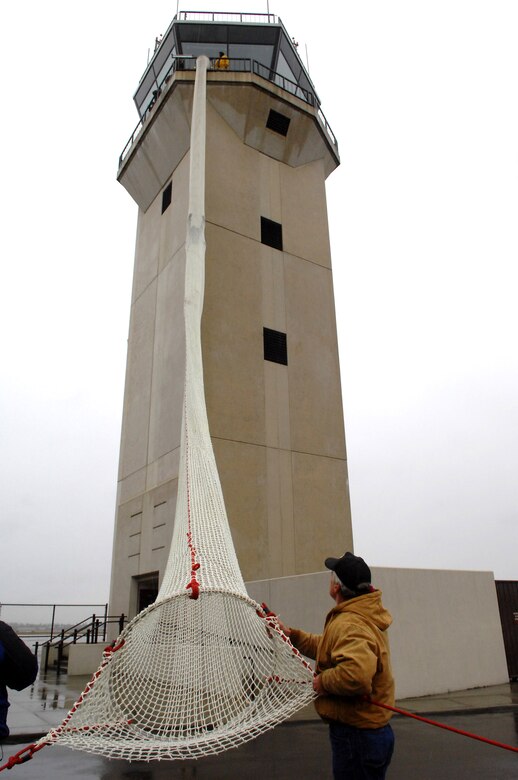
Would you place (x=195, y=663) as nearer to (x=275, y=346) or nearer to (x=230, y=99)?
(x=275, y=346)

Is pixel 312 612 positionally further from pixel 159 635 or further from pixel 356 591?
pixel 356 591

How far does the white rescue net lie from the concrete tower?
7394 millimetres

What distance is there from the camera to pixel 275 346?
55.8 ft

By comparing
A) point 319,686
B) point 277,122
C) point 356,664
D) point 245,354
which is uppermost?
point 277,122

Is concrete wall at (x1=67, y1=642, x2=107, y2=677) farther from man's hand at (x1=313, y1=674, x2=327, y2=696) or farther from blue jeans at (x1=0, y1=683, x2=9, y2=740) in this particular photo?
man's hand at (x1=313, y1=674, x2=327, y2=696)

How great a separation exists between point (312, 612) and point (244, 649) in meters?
5.32

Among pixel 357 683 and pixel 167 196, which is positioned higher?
pixel 167 196

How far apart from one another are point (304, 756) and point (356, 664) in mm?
4011

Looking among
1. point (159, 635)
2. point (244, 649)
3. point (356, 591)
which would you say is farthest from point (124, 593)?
point (356, 591)

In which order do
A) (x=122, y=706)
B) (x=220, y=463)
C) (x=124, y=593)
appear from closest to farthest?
(x=122, y=706), (x=220, y=463), (x=124, y=593)

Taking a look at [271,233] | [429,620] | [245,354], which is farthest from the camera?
[271,233]

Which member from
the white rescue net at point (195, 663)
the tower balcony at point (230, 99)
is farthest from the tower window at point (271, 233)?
the white rescue net at point (195, 663)

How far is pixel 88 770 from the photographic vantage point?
570 centimetres

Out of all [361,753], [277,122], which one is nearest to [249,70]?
[277,122]
